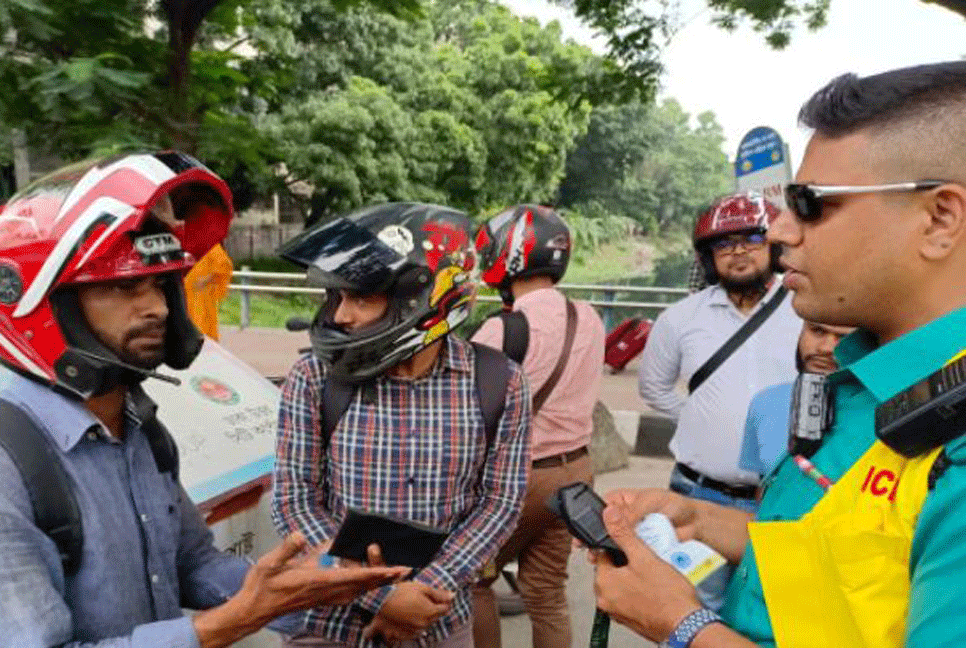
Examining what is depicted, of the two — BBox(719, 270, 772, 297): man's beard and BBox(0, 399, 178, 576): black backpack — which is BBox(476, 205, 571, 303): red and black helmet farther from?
BBox(0, 399, 178, 576): black backpack

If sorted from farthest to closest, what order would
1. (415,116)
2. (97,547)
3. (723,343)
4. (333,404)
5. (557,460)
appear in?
1. (415,116)
2. (557,460)
3. (723,343)
4. (333,404)
5. (97,547)

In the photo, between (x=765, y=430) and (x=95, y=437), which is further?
(x=765, y=430)

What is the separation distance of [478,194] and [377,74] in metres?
5.31

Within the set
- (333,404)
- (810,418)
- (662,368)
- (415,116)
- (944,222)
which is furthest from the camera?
(415,116)

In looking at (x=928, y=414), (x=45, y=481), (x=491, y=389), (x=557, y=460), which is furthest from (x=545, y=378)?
(x=928, y=414)

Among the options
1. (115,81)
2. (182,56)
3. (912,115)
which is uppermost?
(182,56)

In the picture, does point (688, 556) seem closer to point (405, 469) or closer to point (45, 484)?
point (405, 469)

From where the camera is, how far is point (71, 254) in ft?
4.89

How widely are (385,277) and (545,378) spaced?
1.34 meters

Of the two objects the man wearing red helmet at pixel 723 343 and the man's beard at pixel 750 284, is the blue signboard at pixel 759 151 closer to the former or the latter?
the man wearing red helmet at pixel 723 343

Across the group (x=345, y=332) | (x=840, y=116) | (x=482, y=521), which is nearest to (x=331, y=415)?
(x=345, y=332)

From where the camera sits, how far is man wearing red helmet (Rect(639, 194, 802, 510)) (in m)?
3.15

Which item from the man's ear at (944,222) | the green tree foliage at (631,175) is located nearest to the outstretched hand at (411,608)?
the man's ear at (944,222)

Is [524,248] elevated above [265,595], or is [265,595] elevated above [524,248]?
[524,248]
